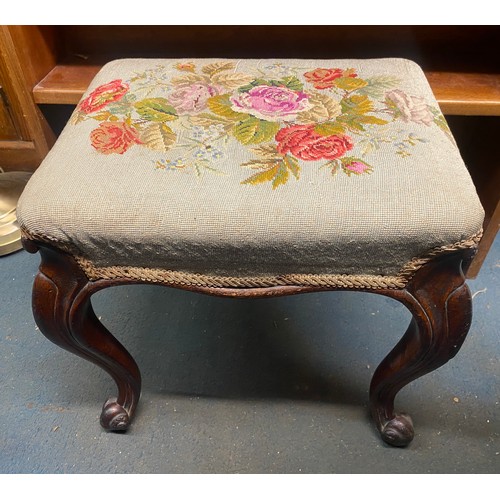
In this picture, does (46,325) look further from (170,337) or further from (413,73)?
(413,73)

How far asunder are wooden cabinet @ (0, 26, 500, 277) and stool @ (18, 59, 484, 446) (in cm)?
27

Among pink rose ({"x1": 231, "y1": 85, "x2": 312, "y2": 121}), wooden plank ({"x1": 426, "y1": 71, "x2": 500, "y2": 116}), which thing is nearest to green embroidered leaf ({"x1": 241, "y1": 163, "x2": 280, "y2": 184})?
pink rose ({"x1": 231, "y1": 85, "x2": 312, "y2": 121})

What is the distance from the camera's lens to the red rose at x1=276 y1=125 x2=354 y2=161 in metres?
0.54

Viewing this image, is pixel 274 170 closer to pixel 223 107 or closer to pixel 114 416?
pixel 223 107

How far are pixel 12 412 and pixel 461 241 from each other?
2.50 ft

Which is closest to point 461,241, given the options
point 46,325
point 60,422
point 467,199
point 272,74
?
point 467,199

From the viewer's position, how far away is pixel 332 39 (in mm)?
912

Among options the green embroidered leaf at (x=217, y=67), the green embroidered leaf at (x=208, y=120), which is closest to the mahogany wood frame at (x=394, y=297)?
the green embroidered leaf at (x=208, y=120)

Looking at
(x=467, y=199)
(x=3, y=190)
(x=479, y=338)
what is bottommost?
(x=479, y=338)

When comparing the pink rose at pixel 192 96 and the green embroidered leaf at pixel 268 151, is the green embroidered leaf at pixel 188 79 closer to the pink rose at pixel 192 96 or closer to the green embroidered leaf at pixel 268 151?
the pink rose at pixel 192 96

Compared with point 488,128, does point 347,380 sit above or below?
below

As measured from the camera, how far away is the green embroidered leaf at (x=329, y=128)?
0.57 m

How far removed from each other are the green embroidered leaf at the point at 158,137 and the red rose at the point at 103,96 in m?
0.09

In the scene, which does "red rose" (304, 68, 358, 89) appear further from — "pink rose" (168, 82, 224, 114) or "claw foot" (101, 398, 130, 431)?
"claw foot" (101, 398, 130, 431)
